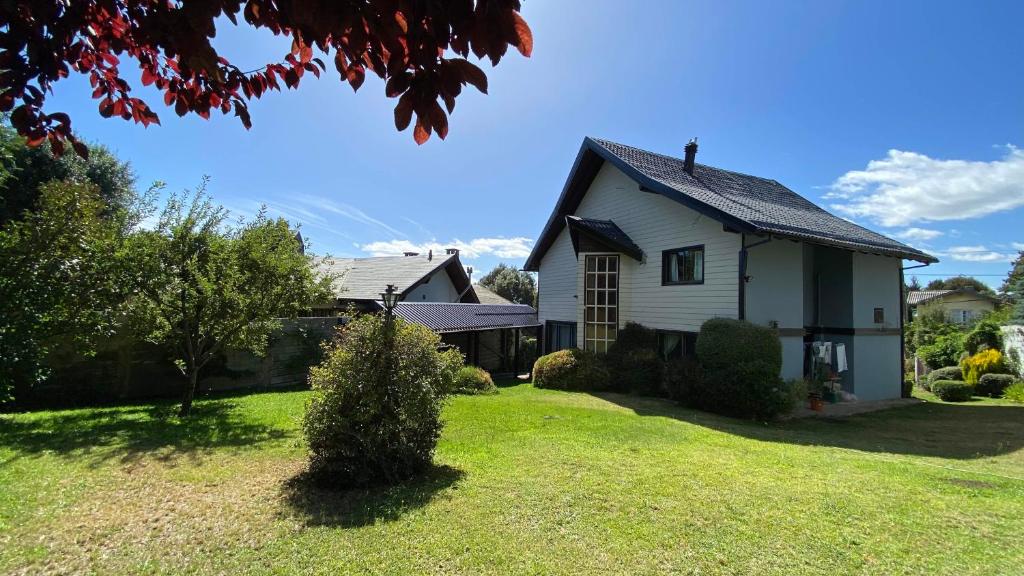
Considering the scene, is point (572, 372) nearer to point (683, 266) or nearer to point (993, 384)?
point (683, 266)

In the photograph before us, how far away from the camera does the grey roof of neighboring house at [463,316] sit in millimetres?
15961

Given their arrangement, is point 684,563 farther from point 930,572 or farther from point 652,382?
point 652,382

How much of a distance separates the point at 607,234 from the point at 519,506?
11.5 metres

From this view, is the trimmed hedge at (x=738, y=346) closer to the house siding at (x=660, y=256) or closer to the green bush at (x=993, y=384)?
the house siding at (x=660, y=256)

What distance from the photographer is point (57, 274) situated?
7.90m

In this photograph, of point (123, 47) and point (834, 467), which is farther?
point (834, 467)

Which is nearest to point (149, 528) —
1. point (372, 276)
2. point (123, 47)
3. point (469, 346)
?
point (123, 47)

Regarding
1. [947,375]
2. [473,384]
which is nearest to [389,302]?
[473,384]

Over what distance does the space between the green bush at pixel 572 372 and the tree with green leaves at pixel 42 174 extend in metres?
13.7

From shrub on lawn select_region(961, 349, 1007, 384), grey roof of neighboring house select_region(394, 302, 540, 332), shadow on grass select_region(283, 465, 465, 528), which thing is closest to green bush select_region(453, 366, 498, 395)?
grey roof of neighboring house select_region(394, 302, 540, 332)

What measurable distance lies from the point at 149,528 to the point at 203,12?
421 centimetres

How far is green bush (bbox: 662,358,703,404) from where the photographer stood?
10.5 m

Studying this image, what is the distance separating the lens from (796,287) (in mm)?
11812

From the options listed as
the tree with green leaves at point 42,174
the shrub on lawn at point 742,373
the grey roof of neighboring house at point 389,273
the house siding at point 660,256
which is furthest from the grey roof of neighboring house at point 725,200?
the tree with green leaves at point 42,174
